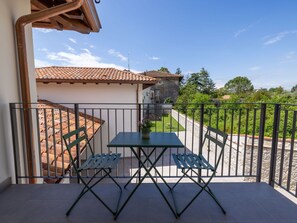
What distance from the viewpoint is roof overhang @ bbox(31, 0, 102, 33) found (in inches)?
107

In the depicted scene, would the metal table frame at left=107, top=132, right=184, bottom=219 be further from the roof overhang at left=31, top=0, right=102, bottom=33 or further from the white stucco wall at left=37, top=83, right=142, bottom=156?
the white stucco wall at left=37, top=83, right=142, bottom=156

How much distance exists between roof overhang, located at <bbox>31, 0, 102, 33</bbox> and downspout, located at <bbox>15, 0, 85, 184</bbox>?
1.08 feet

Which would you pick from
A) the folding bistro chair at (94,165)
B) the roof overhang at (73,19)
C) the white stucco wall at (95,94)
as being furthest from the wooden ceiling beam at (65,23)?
the white stucco wall at (95,94)

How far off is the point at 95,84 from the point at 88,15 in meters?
4.46

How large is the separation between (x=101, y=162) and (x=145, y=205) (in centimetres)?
67

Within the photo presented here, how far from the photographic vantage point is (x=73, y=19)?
316 cm

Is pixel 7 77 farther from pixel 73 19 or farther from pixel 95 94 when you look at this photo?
pixel 95 94

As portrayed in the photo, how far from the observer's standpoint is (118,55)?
2277 cm

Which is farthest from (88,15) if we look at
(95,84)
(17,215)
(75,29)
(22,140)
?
(95,84)

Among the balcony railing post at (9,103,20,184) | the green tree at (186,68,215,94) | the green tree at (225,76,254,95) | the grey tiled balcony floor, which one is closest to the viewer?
the grey tiled balcony floor

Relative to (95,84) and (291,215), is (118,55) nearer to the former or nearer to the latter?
(95,84)

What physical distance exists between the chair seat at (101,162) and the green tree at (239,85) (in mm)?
27818

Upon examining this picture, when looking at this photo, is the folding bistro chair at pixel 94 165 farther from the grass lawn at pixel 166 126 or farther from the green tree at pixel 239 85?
the green tree at pixel 239 85

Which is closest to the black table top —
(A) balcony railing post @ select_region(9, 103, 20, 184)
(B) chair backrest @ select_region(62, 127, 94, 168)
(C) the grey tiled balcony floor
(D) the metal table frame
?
(D) the metal table frame
